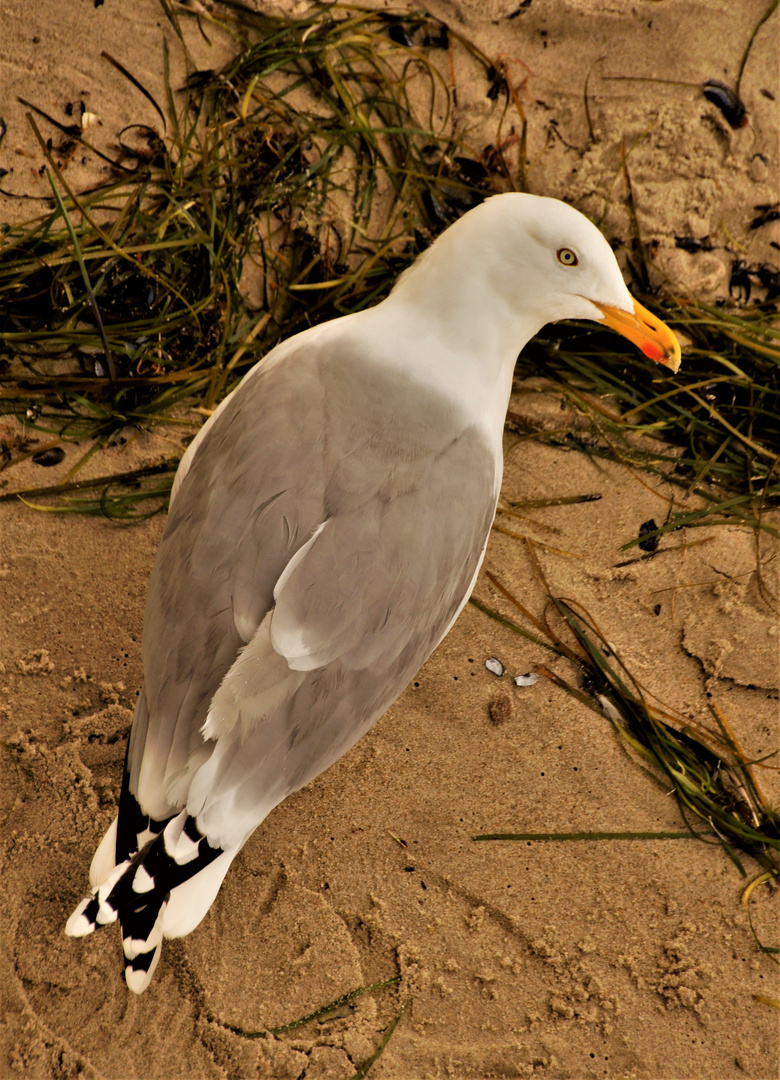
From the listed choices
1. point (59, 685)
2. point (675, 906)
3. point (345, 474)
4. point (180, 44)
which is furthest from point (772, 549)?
point (180, 44)

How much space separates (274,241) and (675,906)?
2.19m

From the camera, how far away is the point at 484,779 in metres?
2.04

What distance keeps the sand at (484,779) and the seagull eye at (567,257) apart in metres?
0.61

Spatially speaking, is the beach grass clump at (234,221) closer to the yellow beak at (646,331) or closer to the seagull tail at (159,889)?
the yellow beak at (646,331)

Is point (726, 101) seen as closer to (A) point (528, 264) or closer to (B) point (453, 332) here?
(A) point (528, 264)

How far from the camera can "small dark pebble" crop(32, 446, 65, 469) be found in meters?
2.07

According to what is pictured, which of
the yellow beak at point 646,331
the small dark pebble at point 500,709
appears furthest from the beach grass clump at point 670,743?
the yellow beak at point 646,331

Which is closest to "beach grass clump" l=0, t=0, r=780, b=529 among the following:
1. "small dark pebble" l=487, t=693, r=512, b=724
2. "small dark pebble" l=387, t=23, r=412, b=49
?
"small dark pebble" l=387, t=23, r=412, b=49

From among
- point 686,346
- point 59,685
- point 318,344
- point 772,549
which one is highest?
point 318,344

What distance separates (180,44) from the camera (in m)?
2.12

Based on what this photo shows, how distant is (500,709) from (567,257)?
A: 1183 mm

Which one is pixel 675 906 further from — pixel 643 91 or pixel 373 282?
pixel 643 91

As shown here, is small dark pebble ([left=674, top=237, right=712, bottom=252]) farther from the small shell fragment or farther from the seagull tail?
the seagull tail

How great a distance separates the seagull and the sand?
346mm
